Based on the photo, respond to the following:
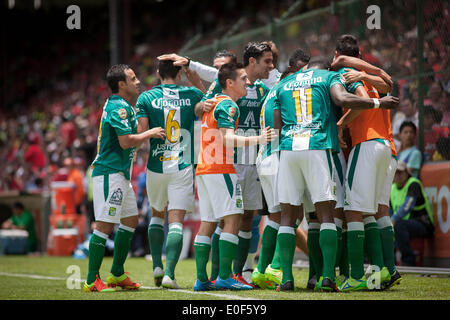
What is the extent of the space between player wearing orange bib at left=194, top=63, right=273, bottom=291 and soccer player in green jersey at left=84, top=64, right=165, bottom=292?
1.73ft

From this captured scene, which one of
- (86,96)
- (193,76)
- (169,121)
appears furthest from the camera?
(86,96)

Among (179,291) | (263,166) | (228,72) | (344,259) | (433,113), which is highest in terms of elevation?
(228,72)

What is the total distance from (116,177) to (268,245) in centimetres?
160

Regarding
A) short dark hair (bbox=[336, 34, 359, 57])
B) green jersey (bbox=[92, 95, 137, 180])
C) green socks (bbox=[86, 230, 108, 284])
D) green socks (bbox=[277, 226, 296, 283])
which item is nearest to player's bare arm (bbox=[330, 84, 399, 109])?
short dark hair (bbox=[336, 34, 359, 57])

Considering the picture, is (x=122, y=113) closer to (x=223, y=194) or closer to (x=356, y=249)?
(x=223, y=194)

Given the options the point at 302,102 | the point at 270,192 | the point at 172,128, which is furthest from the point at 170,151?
the point at 302,102

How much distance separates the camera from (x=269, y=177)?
6480 mm

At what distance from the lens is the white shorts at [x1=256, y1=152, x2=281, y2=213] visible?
252 inches

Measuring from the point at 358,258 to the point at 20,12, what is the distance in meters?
30.6

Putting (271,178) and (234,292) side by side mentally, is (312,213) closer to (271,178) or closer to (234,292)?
(271,178)

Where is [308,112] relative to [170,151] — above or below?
above

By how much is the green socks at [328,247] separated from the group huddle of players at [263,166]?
10 millimetres

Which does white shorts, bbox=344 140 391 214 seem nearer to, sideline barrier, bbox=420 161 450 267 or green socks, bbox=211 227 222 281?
green socks, bbox=211 227 222 281

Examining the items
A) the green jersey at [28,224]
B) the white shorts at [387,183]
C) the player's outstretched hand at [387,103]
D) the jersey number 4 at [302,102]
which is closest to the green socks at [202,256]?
the jersey number 4 at [302,102]
